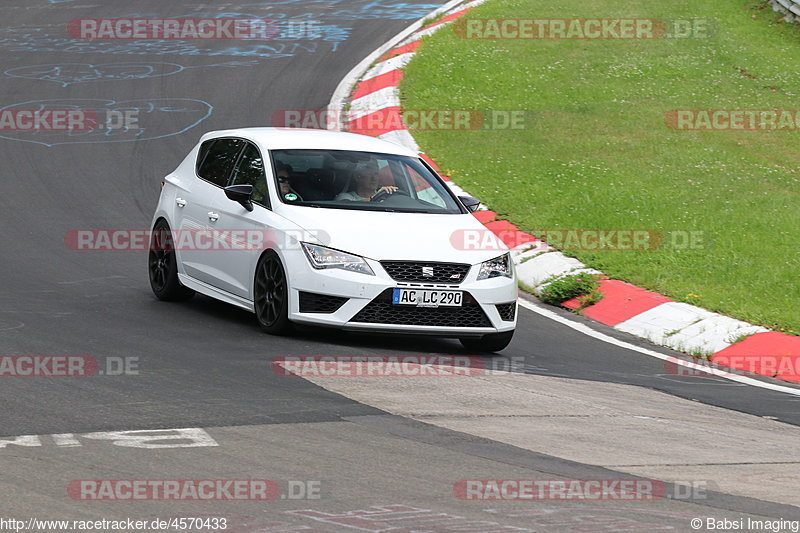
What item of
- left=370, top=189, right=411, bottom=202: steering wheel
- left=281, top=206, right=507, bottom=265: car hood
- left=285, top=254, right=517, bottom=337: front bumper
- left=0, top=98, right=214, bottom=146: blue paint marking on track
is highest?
left=0, top=98, right=214, bottom=146: blue paint marking on track

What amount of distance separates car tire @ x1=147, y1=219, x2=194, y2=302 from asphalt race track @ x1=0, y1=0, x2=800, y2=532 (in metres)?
0.16

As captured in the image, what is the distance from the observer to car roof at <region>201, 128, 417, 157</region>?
1119cm

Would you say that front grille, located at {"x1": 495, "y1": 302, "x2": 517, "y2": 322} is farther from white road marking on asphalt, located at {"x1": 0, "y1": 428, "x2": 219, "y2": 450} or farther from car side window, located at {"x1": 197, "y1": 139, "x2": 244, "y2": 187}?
white road marking on asphalt, located at {"x1": 0, "y1": 428, "x2": 219, "y2": 450}

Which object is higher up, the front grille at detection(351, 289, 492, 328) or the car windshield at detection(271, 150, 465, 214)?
the car windshield at detection(271, 150, 465, 214)

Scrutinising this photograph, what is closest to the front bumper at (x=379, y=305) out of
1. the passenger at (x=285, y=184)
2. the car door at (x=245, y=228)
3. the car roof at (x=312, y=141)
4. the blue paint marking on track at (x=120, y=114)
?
the car door at (x=245, y=228)

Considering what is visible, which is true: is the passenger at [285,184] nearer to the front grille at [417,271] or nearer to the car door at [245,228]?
the car door at [245,228]

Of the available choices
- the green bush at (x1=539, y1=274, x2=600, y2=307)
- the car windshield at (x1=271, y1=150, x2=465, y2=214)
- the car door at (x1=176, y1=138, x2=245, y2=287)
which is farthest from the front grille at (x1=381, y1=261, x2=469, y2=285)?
the green bush at (x1=539, y1=274, x2=600, y2=307)

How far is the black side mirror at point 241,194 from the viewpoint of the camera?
10.6 meters

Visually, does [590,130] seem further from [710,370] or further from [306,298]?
[306,298]

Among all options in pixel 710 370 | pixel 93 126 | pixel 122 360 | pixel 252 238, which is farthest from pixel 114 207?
pixel 710 370

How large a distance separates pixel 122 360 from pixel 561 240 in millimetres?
6604

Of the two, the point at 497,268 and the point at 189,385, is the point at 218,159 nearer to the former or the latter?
the point at 497,268

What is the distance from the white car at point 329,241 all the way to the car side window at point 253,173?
0.01 meters

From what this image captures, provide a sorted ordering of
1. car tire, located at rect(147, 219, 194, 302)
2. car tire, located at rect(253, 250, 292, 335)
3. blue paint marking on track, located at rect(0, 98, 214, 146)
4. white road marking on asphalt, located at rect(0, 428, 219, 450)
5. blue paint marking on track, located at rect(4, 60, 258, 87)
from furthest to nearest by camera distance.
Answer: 1. blue paint marking on track, located at rect(4, 60, 258, 87)
2. blue paint marking on track, located at rect(0, 98, 214, 146)
3. car tire, located at rect(147, 219, 194, 302)
4. car tire, located at rect(253, 250, 292, 335)
5. white road marking on asphalt, located at rect(0, 428, 219, 450)
